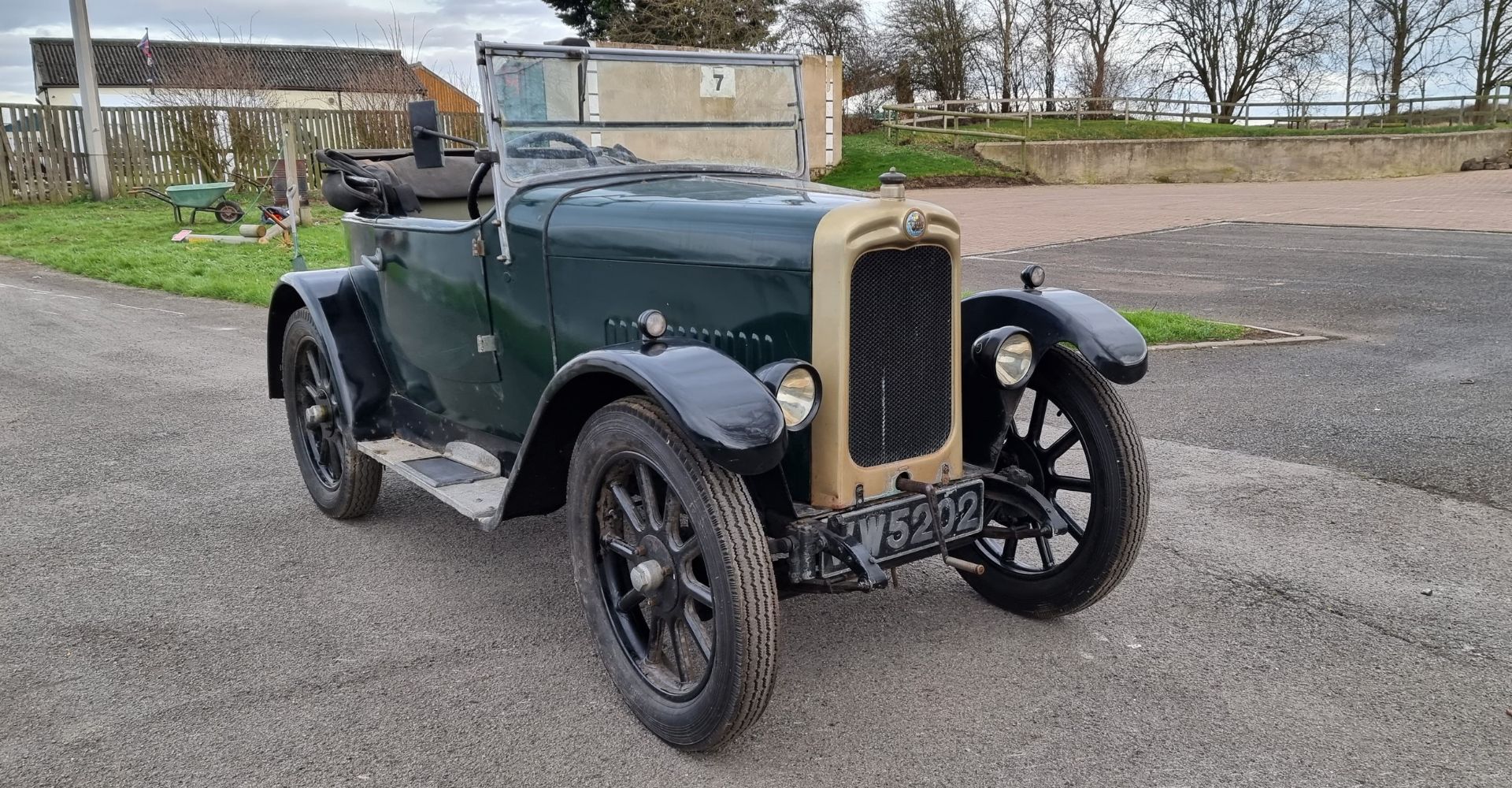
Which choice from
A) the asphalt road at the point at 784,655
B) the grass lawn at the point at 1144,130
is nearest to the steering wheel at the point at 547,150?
the asphalt road at the point at 784,655

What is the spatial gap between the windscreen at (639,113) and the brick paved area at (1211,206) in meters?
9.83

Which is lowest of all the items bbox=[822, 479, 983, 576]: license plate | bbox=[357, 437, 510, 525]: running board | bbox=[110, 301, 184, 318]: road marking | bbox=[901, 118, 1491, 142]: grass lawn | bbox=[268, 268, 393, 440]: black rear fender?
bbox=[110, 301, 184, 318]: road marking

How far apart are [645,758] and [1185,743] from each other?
139 centimetres

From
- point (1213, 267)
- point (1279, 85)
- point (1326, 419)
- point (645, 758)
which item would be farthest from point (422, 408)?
point (1279, 85)

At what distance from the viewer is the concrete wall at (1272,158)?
1173 inches

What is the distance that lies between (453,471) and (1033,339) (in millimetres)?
2143

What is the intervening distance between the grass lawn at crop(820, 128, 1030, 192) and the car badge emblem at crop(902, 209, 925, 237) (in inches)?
823

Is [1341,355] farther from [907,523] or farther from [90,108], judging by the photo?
[90,108]

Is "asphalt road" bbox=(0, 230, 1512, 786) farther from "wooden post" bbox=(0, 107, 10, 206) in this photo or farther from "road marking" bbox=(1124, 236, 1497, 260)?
"wooden post" bbox=(0, 107, 10, 206)

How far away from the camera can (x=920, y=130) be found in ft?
97.7

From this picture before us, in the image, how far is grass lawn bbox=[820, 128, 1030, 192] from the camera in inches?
974

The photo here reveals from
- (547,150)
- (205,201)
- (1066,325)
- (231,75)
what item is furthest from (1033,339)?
(231,75)

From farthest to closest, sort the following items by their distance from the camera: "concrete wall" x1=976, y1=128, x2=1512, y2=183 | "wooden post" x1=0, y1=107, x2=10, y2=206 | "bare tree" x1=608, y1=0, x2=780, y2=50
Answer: "concrete wall" x1=976, y1=128, x2=1512, y2=183, "bare tree" x1=608, y1=0, x2=780, y2=50, "wooden post" x1=0, y1=107, x2=10, y2=206

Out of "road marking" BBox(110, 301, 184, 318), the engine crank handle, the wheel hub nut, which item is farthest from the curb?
"road marking" BBox(110, 301, 184, 318)
